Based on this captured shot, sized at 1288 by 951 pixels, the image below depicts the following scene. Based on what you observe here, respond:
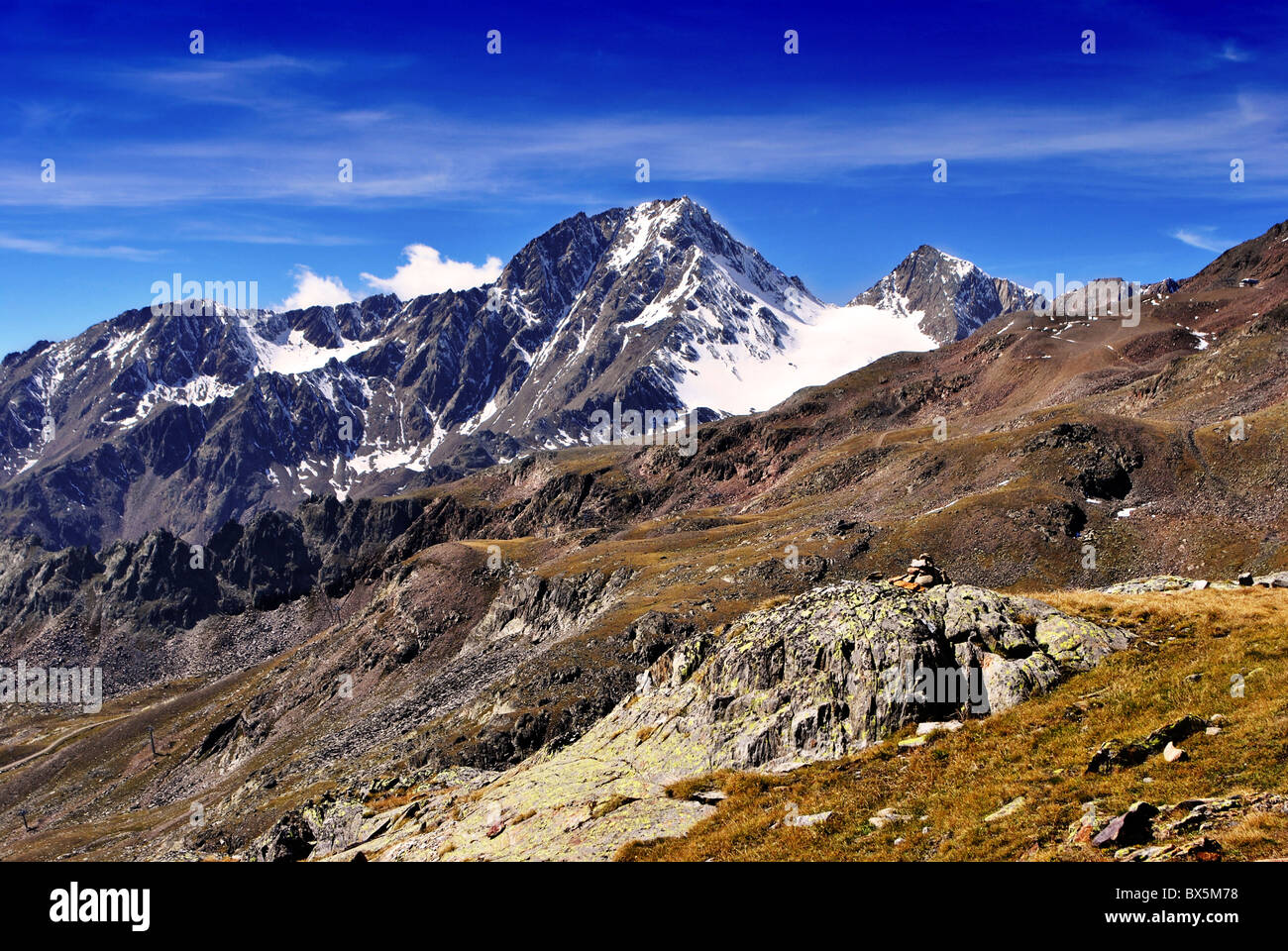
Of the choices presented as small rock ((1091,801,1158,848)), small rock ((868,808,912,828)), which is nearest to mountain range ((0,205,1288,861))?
small rock ((868,808,912,828))

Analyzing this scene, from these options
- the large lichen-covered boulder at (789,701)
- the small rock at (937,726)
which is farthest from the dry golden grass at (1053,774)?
the large lichen-covered boulder at (789,701)

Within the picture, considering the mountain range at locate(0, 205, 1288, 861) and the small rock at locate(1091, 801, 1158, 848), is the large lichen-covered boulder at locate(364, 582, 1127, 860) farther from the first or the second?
the small rock at locate(1091, 801, 1158, 848)

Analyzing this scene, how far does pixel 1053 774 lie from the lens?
21922 mm

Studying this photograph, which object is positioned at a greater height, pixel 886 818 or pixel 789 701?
pixel 789 701

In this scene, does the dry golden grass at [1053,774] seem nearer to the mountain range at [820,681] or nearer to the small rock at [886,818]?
the mountain range at [820,681]

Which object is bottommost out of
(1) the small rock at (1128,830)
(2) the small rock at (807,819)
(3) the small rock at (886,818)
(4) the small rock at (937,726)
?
(2) the small rock at (807,819)

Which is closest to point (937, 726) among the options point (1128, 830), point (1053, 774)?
point (1053, 774)

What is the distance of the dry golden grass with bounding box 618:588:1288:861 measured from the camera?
19062 mm

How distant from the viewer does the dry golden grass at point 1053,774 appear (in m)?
19.1

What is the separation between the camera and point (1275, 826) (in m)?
15.7

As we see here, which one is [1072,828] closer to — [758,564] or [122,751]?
[758,564]

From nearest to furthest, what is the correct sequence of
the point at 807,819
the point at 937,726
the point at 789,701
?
the point at 807,819, the point at 937,726, the point at 789,701

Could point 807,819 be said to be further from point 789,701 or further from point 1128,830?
point 789,701

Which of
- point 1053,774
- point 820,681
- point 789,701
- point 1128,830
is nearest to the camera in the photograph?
point 1128,830
